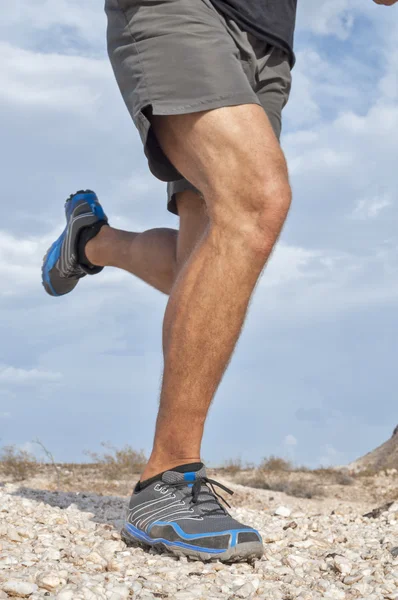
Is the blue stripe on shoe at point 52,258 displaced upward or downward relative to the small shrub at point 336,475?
upward

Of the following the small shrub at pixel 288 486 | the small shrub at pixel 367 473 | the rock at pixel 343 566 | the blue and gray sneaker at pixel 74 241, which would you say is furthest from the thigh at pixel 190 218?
the small shrub at pixel 367 473

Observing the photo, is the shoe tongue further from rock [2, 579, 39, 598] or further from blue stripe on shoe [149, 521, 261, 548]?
rock [2, 579, 39, 598]

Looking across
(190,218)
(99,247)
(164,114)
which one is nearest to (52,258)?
(99,247)

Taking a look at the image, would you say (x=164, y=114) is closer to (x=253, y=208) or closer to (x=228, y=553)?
(x=253, y=208)

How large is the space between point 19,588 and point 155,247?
6.45ft

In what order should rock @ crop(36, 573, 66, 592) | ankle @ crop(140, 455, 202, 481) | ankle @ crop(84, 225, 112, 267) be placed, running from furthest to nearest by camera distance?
ankle @ crop(84, 225, 112, 267), ankle @ crop(140, 455, 202, 481), rock @ crop(36, 573, 66, 592)

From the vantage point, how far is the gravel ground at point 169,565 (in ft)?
6.61

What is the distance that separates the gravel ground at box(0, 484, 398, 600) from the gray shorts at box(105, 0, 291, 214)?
149cm

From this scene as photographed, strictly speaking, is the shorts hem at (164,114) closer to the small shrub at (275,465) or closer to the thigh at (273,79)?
the thigh at (273,79)

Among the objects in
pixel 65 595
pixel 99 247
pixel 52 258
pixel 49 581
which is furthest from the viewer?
pixel 52 258

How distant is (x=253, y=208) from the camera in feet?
8.11

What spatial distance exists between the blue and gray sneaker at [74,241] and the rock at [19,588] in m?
2.49

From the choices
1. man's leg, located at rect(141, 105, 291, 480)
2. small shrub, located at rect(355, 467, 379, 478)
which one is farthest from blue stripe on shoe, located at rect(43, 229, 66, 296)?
small shrub, located at rect(355, 467, 379, 478)

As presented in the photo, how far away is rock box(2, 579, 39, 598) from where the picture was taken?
191 cm
